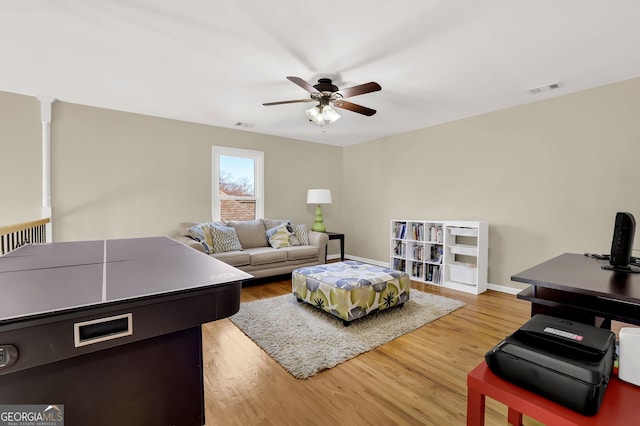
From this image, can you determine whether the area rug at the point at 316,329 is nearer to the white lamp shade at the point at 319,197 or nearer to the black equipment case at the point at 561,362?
the black equipment case at the point at 561,362

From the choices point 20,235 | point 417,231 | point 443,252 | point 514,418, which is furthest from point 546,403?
point 20,235

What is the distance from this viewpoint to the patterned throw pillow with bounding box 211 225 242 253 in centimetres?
395

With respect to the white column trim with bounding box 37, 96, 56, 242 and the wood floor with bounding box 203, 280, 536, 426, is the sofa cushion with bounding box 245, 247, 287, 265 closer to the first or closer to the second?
the wood floor with bounding box 203, 280, 536, 426

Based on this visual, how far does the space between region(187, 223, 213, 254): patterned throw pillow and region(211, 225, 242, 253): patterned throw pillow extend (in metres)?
0.05

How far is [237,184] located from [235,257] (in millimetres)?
1560

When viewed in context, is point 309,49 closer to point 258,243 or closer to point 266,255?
point 266,255

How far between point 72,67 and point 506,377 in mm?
3909

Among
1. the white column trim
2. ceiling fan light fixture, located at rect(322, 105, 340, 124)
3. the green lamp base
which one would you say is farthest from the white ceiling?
the green lamp base

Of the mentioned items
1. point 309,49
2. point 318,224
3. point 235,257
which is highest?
point 309,49

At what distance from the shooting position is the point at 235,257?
3.77m

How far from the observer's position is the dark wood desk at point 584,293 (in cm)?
123

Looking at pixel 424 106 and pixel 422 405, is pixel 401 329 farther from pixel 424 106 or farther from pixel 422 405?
pixel 424 106

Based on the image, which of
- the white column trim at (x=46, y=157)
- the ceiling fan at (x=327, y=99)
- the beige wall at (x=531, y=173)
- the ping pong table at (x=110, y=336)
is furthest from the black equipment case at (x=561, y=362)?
the white column trim at (x=46, y=157)

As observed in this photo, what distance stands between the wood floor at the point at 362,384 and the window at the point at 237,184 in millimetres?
2460
